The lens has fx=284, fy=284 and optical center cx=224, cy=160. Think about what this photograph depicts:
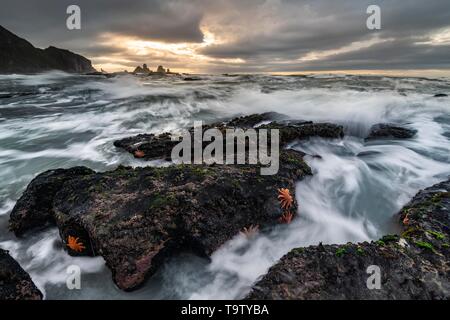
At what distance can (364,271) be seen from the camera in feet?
11.7

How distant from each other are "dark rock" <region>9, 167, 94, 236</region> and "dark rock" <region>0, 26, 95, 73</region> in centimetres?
11757

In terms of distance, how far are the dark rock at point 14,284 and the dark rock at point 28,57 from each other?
119662 mm

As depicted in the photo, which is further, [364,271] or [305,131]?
[305,131]

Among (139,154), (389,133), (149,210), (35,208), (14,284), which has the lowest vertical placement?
(14,284)

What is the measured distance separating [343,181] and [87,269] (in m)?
6.38

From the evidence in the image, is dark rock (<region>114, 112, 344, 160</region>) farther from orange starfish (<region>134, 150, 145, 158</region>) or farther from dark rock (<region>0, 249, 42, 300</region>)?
dark rock (<region>0, 249, 42, 300</region>)


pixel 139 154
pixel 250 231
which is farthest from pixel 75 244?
pixel 139 154

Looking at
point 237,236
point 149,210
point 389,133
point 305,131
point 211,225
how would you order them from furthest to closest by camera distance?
point 389,133 < point 305,131 < point 237,236 < point 211,225 < point 149,210

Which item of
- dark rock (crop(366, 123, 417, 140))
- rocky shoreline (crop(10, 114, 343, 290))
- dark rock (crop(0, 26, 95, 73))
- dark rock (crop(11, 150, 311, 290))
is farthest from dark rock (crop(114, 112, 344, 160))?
dark rock (crop(0, 26, 95, 73))

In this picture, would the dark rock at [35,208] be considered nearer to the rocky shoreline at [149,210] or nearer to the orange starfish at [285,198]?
Answer: the rocky shoreline at [149,210]

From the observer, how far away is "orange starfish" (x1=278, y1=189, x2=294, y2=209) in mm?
5309

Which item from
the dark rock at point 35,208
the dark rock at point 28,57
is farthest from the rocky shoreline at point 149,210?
the dark rock at point 28,57

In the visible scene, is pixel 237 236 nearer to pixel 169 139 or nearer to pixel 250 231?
pixel 250 231

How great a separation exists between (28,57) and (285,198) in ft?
459
